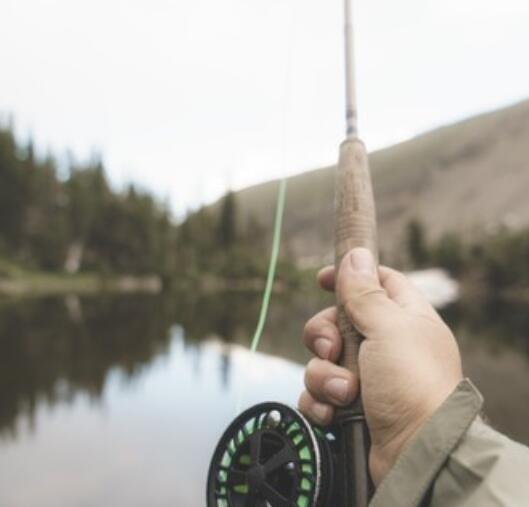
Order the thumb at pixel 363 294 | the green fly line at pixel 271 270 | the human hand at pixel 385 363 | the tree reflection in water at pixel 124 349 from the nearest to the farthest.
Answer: the human hand at pixel 385 363 < the thumb at pixel 363 294 < the green fly line at pixel 271 270 < the tree reflection in water at pixel 124 349

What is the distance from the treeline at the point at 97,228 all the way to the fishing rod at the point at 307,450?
195ft

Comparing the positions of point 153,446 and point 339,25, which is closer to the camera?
point 339,25

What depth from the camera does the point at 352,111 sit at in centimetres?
188

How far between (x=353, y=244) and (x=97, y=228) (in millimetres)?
70690

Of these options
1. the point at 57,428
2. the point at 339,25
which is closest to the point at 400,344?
the point at 339,25

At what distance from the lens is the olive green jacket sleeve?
4.18 feet

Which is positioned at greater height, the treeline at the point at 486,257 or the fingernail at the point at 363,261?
the treeline at the point at 486,257

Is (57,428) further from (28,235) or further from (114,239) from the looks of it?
(114,239)

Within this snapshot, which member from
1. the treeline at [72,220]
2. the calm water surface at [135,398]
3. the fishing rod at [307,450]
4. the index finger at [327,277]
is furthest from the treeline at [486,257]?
the fishing rod at [307,450]

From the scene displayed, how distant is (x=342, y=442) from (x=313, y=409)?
0.47ft

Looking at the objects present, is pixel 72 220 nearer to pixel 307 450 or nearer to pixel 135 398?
pixel 135 398

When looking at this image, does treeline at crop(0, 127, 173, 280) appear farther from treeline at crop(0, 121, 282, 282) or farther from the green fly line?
the green fly line

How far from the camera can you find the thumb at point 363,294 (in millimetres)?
1684

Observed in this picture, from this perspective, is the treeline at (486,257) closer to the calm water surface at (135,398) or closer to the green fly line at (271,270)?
the calm water surface at (135,398)
